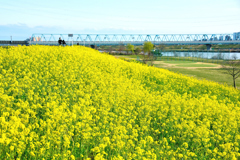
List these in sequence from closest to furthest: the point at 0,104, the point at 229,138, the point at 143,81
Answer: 1. the point at 0,104
2. the point at 229,138
3. the point at 143,81

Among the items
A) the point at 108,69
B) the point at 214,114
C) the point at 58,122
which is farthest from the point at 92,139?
the point at 108,69

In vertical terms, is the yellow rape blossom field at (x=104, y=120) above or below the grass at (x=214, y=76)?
above

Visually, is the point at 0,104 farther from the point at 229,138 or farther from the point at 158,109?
the point at 229,138

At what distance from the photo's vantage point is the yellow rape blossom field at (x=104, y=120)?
5.15 meters

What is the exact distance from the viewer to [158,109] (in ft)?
29.3

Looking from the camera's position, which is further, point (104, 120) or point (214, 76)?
point (214, 76)

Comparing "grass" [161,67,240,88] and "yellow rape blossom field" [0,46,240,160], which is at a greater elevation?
"yellow rape blossom field" [0,46,240,160]

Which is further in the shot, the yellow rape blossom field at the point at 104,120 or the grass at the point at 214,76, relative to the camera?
the grass at the point at 214,76

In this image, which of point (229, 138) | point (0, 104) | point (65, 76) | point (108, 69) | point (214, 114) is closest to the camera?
point (0, 104)

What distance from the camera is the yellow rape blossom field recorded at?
16.9 ft

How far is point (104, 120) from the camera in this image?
670cm

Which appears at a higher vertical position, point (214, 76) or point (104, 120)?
point (104, 120)

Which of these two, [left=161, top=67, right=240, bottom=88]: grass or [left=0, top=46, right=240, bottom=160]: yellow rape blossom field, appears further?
[left=161, top=67, right=240, bottom=88]: grass

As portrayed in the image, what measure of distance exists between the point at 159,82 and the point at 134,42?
397 feet
